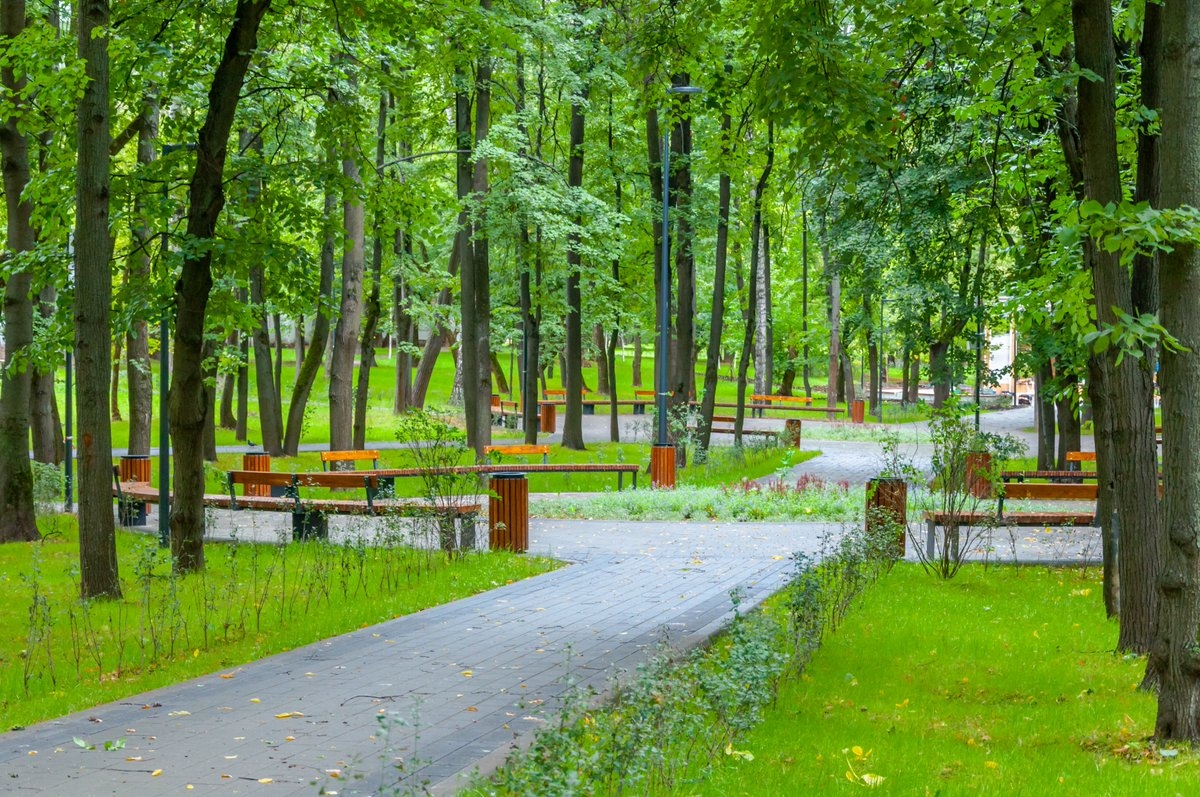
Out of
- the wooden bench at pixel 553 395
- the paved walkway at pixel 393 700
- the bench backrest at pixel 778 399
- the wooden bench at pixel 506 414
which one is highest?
the wooden bench at pixel 553 395

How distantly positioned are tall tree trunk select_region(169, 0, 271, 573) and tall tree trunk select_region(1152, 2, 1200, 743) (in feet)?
28.0

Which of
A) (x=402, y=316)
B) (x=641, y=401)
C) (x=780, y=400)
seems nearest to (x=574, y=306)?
(x=641, y=401)

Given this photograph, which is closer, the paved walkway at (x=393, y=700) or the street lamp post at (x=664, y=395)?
the paved walkway at (x=393, y=700)

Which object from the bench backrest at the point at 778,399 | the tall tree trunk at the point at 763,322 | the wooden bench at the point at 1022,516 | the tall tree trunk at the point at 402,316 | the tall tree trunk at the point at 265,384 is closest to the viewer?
the wooden bench at the point at 1022,516

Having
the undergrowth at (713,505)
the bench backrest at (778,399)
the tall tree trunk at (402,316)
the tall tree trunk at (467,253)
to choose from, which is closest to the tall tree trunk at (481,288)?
the tall tree trunk at (467,253)

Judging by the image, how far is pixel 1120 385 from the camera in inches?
300

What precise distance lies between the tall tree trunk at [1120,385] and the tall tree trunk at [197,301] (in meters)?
7.58

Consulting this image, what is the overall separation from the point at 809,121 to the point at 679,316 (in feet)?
52.5

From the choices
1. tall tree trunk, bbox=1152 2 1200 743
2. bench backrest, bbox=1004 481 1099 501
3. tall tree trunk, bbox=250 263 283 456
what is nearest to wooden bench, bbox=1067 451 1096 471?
bench backrest, bbox=1004 481 1099 501

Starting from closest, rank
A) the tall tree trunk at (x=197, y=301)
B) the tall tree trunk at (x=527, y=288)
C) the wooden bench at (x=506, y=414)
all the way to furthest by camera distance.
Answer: the tall tree trunk at (x=197, y=301) → the tall tree trunk at (x=527, y=288) → the wooden bench at (x=506, y=414)

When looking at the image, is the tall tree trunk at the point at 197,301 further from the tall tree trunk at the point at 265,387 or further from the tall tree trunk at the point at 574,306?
the tall tree trunk at the point at 574,306

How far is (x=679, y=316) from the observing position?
83.1ft

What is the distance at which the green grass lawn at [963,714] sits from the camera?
527cm

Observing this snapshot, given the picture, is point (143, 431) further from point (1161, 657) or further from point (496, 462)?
point (1161, 657)
